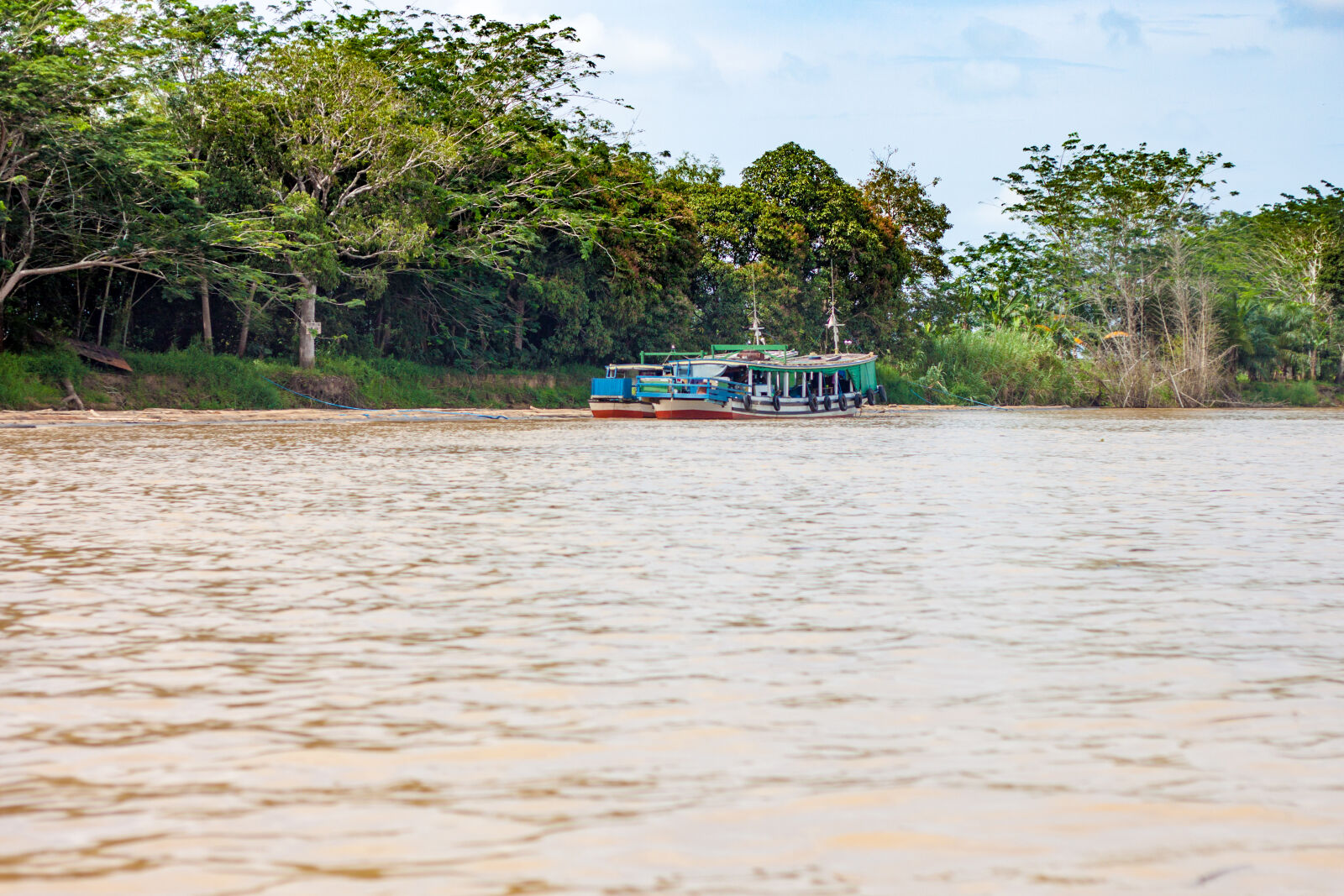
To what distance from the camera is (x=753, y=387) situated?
43.6m

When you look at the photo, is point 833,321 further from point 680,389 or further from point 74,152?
point 74,152

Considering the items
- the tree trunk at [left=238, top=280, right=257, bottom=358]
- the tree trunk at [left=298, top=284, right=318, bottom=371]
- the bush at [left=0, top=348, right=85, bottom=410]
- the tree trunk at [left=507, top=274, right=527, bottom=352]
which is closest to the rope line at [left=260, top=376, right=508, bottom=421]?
the tree trunk at [left=298, top=284, right=318, bottom=371]

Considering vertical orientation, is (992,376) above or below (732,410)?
above

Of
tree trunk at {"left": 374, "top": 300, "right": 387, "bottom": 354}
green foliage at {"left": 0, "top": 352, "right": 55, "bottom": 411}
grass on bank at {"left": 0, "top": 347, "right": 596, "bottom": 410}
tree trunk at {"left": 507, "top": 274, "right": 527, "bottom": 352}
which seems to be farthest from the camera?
tree trunk at {"left": 507, "top": 274, "right": 527, "bottom": 352}

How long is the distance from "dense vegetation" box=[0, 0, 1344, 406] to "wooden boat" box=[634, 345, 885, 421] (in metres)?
5.05

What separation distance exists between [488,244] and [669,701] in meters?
37.9

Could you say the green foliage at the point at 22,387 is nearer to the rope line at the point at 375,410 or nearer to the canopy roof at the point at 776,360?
the rope line at the point at 375,410

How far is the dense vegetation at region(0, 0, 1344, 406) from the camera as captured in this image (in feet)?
106

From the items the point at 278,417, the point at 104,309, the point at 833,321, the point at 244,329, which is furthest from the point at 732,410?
the point at 104,309

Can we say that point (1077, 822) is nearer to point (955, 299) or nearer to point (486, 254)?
point (486, 254)

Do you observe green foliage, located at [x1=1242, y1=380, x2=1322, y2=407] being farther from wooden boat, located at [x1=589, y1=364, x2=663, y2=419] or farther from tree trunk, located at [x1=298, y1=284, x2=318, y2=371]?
tree trunk, located at [x1=298, y1=284, x2=318, y2=371]

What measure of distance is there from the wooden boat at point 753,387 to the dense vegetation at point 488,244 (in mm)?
5051

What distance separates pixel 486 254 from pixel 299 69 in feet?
24.8

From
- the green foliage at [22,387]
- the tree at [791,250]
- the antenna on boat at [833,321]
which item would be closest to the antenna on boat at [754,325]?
the tree at [791,250]
